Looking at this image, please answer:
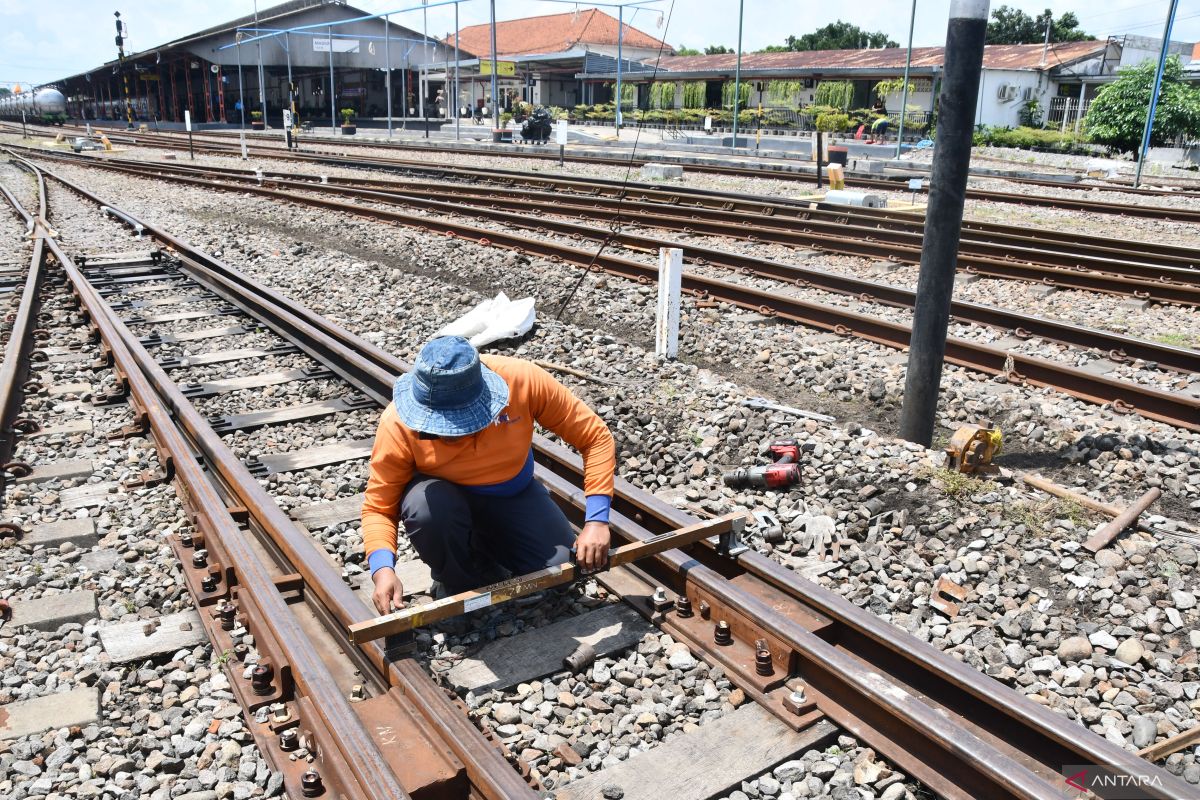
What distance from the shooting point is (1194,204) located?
717 inches

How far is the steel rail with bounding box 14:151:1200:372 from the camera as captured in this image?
23.8 ft

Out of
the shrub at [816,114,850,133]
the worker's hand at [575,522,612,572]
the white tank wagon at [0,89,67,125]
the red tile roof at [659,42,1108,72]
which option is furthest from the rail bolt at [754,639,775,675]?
the white tank wagon at [0,89,67,125]

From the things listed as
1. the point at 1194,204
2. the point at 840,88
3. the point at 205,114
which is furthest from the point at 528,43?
the point at 1194,204

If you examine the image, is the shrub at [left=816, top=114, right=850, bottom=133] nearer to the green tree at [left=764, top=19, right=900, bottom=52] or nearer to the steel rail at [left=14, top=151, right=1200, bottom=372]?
the steel rail at [left=14, top=151, right=1200, bottom=372]

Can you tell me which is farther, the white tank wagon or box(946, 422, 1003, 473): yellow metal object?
the white tank wagon

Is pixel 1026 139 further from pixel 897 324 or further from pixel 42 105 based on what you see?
pixel 42 105

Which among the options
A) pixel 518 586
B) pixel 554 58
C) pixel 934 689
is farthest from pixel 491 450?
pixel 554 58

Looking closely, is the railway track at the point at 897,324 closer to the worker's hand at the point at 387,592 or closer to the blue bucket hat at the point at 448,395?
Answer: the blue bucket hat at the point at 448,395

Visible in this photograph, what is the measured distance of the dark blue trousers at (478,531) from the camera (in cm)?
365

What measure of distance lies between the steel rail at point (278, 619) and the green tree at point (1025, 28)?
96.8 meters

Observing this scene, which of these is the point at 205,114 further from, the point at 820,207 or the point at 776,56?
the point at 820,207

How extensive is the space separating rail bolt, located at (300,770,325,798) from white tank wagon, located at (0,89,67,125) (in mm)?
69985

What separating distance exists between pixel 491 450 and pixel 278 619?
3.22ft

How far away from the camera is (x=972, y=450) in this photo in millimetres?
4977
